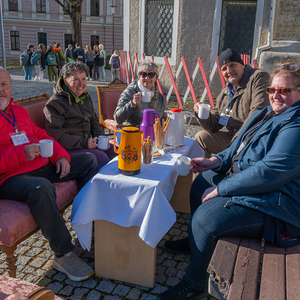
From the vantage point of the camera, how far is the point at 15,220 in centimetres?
213

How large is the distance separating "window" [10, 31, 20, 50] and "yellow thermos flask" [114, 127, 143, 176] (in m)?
32.0

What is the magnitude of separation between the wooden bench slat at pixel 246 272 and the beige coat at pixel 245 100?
1655mm

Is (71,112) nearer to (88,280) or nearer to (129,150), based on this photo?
(129,150)

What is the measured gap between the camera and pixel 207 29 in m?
9.86

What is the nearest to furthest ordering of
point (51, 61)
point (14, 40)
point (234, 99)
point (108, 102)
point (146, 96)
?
point (146, 96)
point (234, 99)
point (108, 102)
point (51, 61)
point (14, 40)

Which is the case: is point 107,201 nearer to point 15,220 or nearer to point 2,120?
point 15,220

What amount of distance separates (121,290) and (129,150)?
1000 mm

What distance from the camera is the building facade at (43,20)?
29.9 meters

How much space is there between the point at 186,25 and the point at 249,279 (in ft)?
31.4

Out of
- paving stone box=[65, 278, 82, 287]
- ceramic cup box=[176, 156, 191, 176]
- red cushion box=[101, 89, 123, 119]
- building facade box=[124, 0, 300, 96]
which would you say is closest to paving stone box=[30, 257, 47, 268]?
paving stone box=[65, 278, 82, 287]

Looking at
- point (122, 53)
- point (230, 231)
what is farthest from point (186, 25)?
point (230, 231)

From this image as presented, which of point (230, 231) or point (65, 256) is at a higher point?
point (230, 231)

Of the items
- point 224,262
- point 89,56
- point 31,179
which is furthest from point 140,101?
point 89,56

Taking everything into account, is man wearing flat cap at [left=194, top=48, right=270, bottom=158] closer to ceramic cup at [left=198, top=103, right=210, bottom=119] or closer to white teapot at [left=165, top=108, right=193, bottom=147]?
ceramic cup at [left=198, top=103, right=210, bottom=119]
